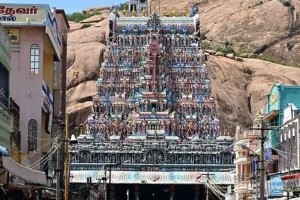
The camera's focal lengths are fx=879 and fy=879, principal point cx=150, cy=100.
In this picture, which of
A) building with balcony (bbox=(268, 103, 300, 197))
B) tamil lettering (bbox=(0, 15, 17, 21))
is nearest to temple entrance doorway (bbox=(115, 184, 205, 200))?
tamil lettering (bbox=(0, 15, 17, 21))

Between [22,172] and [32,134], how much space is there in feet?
98.6

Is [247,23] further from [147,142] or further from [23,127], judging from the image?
[23,127]

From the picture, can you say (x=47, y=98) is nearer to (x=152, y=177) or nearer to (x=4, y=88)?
(x=4, y=88)

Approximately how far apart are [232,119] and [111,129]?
3053 cm

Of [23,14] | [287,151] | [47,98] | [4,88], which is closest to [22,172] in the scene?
[4,88]

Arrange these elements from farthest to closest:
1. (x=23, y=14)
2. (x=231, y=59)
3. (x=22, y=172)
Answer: (x=231, y=59)
(x=23, y=14)
(x=22, y=172)

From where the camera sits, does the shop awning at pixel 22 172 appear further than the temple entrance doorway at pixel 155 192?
No

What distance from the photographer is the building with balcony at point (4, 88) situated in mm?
47531

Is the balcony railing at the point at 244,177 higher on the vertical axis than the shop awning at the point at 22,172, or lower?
higher

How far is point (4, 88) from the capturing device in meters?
51.4

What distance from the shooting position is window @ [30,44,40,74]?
76.6 meters

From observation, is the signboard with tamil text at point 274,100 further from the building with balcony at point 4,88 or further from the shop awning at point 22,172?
the building with balcony at point 4,88

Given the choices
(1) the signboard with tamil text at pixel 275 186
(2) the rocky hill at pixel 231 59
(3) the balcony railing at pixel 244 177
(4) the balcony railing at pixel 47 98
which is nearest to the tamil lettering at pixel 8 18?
(4) the balcony railing at pixel 47 98

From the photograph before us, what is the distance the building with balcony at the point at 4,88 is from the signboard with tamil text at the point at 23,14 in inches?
924
